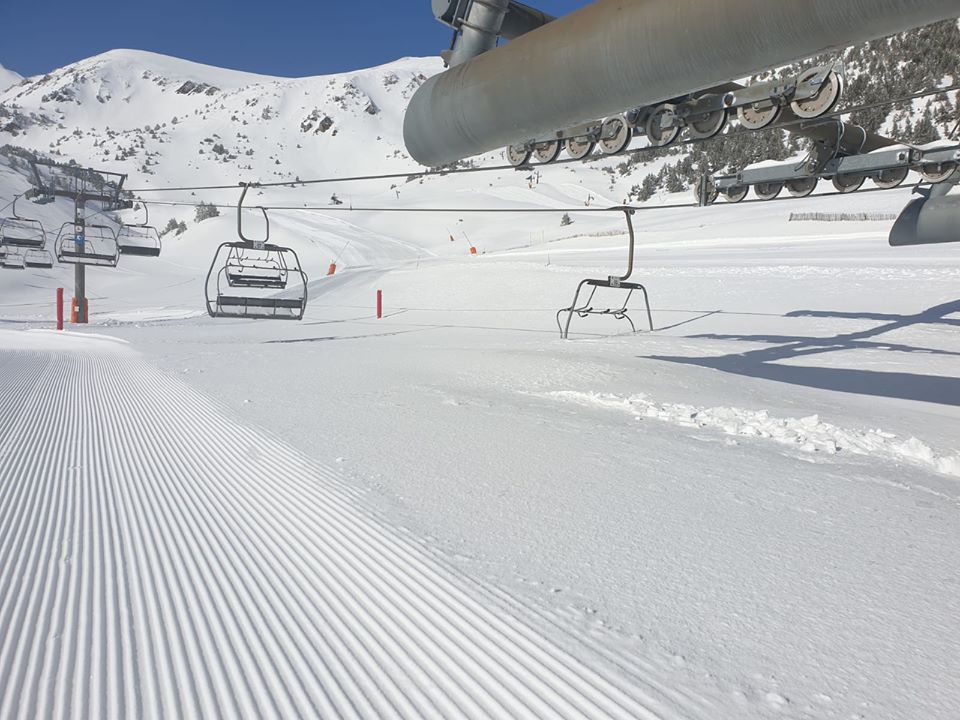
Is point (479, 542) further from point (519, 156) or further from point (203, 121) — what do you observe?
point (203, 121)

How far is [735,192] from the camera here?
1376 centimetres

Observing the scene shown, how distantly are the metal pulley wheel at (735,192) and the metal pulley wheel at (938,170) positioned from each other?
3.02 m

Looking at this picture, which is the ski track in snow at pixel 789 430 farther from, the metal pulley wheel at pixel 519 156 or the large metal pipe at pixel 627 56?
the metal pulley wheel at pixel 519 156

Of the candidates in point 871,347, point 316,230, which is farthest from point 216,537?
point 316,230

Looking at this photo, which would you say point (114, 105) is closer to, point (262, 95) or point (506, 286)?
point (262, 95)

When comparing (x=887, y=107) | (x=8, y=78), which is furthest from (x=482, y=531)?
(x=8, y=78)

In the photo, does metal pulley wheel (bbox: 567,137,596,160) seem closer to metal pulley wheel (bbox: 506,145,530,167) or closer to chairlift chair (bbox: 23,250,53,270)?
metal pulley wheel (bbox: 506,145,530,167)

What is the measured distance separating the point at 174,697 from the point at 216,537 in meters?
1.23

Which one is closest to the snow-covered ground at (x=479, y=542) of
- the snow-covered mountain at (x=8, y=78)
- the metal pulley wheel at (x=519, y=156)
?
the metal pulley wheel at (x=519, y=156)

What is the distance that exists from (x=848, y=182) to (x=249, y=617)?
1293 cm

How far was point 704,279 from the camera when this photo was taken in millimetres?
20344

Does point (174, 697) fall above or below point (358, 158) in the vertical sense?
below

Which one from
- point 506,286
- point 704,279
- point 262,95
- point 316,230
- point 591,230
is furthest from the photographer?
Answer: point 262,95

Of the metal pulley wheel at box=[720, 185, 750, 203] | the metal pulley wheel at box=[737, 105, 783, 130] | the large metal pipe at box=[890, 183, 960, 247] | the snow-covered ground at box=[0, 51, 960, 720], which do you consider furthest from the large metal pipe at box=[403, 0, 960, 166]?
the metal pulley wheel at box=[720, 185, 750, 203]
